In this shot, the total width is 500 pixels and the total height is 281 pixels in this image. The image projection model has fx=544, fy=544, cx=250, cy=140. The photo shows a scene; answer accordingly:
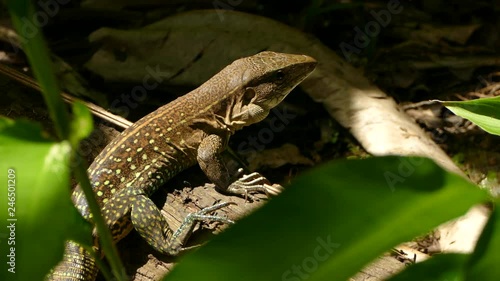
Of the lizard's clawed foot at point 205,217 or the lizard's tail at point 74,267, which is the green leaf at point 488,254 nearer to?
the lizard's clawed foot at point 205,217

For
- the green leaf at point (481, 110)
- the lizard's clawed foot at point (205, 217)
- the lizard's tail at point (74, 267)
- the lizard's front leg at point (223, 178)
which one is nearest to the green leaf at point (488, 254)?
the green leaf at point (481, 110)

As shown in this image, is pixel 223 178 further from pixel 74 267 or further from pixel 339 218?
pixel 339 218

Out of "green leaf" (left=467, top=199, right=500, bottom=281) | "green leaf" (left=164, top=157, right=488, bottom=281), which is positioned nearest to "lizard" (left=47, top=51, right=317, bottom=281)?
"green leaf" (left=164, top=157, right=488, bottom=281)

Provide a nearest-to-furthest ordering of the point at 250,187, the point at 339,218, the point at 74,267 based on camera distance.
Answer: the point at 339,218
the point at 74,267
the point at 250,187

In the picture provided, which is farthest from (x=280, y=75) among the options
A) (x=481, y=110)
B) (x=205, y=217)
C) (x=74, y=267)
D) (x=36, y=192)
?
(x=36, y=192)

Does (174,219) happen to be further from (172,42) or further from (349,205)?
(349,205)

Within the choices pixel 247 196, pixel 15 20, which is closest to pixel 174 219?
pixel 247 196
